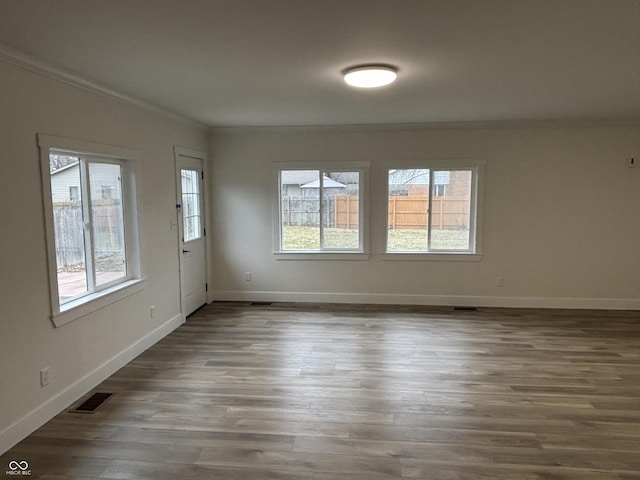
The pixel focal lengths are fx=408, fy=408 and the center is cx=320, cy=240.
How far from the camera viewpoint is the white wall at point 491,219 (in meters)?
5.37

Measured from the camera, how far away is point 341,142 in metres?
5.70

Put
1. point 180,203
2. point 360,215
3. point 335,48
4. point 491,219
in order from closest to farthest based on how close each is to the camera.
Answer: point 335,48 < point 180,203 < point 491,219 < point 360,215

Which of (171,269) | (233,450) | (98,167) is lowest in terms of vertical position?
(233,450)

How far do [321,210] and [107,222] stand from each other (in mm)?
2914

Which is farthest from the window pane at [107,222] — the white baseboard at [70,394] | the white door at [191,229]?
the white door at [191,229]

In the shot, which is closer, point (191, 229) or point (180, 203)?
point (180, 203)

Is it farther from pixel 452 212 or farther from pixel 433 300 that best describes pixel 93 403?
pixel 452 212

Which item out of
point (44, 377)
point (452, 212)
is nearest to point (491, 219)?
point (452, 212)

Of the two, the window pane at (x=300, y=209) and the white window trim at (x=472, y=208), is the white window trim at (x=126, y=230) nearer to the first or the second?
the window pane at (x=300, y=209)

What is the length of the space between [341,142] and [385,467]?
Answer: 4270 millimetres

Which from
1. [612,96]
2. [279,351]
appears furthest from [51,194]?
[612,96]

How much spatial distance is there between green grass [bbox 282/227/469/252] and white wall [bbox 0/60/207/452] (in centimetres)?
228

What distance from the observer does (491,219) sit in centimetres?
557

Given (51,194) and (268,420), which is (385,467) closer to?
(268,420)
